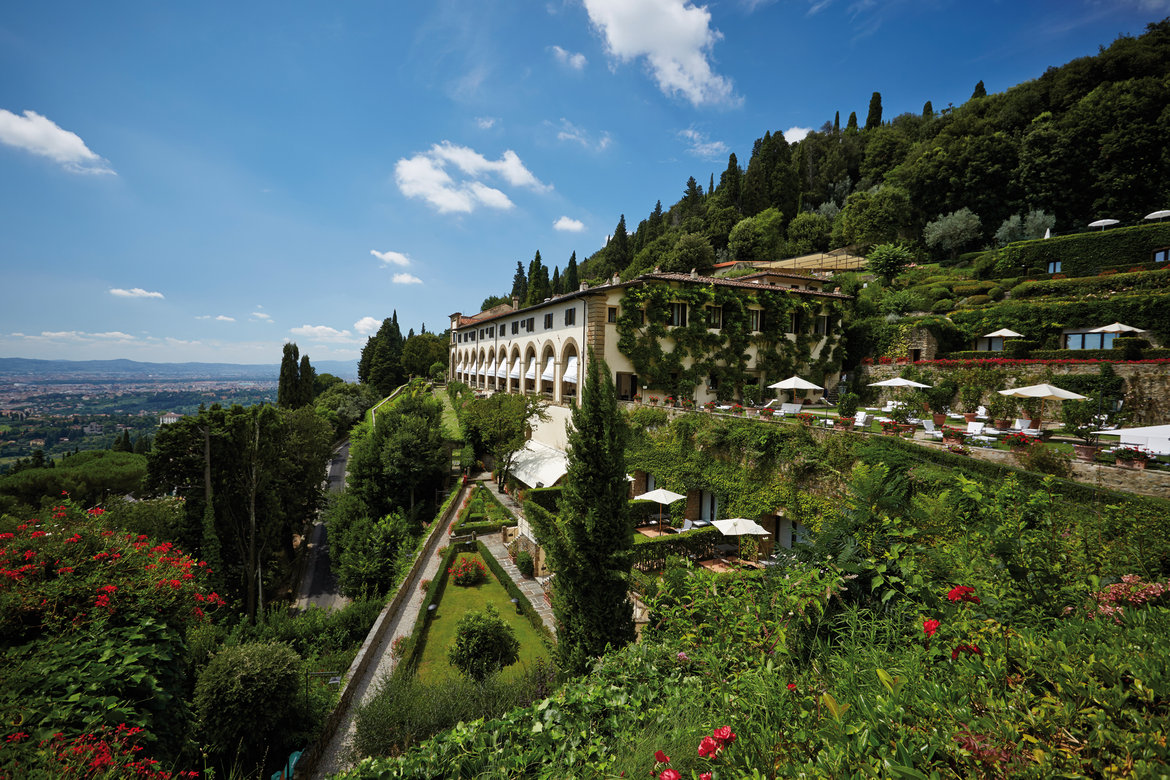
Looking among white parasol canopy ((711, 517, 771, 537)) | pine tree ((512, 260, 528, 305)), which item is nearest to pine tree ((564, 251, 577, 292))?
pine tree ((512, 260, 528, 305))

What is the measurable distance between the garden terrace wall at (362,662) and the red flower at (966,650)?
389 inches

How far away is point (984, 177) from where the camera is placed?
43.9 m

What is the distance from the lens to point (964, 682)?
248cm

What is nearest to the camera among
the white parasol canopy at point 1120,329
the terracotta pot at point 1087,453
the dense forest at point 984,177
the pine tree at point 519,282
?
the terracotta pot at point 1087,453

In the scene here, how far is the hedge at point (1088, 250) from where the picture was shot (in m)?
26.3

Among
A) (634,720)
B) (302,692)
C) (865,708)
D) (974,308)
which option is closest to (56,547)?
(302,692)

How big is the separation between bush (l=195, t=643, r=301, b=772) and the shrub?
710 cm

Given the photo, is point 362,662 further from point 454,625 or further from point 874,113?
point 874,113

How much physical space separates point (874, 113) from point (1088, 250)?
5580 cm

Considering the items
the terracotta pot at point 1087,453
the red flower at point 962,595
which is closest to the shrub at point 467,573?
the red flower at point 962,595

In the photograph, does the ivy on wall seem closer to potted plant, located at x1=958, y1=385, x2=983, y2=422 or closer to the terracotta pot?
potted plant, located at x1=958, y1=385, x2=983, y2=422

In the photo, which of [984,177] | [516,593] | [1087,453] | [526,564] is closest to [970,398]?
[1087,453]

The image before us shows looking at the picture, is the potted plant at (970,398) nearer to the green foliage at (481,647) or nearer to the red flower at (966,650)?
the green foliage at (481,647)

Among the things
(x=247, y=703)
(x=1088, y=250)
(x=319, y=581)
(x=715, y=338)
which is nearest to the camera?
(x=247, y=703)
